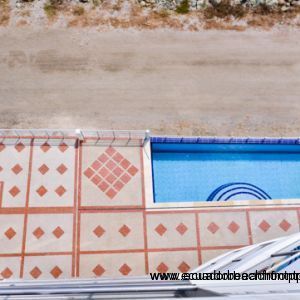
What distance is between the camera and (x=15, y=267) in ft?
27.5

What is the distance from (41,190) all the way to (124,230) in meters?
2.45

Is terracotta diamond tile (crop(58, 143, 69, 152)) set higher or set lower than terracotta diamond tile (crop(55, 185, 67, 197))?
higher

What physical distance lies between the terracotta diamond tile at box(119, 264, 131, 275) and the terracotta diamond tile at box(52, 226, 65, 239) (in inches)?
67.8

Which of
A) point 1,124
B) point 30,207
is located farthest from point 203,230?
point 1,124

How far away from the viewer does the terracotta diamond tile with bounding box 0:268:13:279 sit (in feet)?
27.1

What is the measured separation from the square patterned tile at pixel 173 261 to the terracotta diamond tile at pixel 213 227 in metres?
0.73

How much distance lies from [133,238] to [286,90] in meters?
6.65

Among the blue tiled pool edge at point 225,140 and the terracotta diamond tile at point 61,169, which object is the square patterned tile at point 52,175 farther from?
the blue tiled pool edge at point 225,140

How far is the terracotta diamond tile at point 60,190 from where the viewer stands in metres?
9.27

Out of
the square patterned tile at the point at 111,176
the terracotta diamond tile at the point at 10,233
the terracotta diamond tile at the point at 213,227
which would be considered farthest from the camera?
the square patterned tile at the point at 111,176

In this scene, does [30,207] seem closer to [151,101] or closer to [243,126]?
[151,101]

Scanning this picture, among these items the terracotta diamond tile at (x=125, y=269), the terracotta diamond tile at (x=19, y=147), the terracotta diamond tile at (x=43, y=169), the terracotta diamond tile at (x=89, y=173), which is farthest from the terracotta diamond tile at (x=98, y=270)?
the terracotta diamond tile at (x=19, y=147)

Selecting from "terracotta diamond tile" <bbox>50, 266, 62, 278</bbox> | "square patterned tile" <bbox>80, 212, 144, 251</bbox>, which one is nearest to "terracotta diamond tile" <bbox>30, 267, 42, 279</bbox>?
"terracotta diamond tile" <bbox>50, 266, 62, 278</bbox>

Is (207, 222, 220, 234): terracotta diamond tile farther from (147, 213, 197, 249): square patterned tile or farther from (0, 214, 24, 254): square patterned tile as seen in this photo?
(0, 214, 24, 254): square patterned tile
